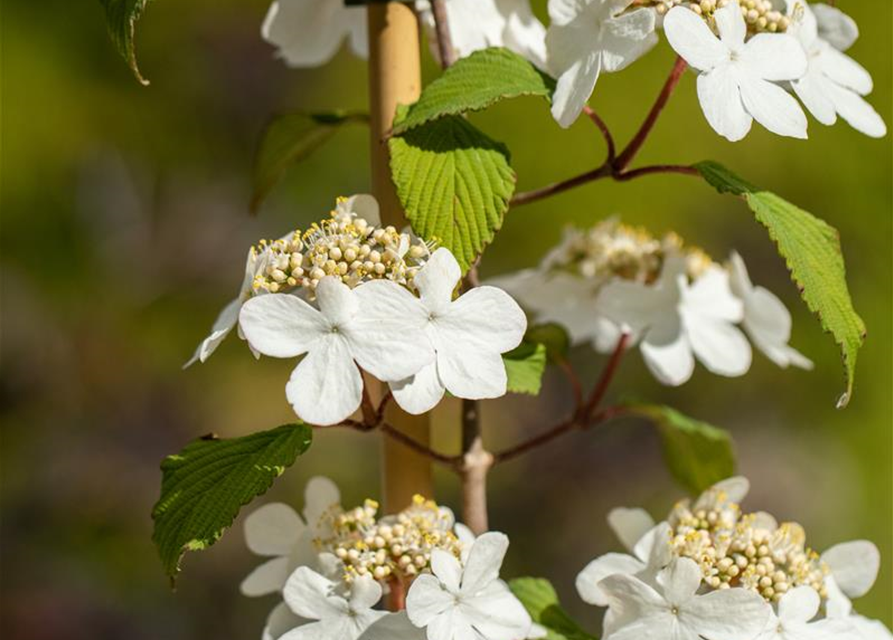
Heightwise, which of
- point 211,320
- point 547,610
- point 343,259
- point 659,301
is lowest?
point 211,320

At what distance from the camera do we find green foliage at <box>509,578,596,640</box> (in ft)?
1.96

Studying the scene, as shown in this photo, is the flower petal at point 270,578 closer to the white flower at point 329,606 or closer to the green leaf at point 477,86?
the white flower at point 329,606

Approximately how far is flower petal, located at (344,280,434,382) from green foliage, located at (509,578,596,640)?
207mm

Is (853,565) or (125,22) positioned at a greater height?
(125,22)

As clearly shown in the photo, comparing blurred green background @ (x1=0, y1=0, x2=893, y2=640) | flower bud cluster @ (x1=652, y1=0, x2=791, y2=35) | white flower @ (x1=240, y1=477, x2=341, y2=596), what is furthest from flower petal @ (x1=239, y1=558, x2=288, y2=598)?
blurred green background @ (x1=0, y1=0, x2=893, y2=640)

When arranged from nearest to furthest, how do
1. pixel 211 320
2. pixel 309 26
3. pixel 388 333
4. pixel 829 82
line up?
pixel 388 333
pixel 829 82
pixel 309 26
pixel 211 320

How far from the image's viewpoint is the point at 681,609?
1.69 feet

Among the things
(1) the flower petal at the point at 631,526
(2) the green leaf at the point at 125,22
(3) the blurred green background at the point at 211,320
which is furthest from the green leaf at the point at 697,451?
(3) the blurred green background at the point at 211,320

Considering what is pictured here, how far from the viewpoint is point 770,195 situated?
57 cm

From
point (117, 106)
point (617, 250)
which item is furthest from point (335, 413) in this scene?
point (117, 106)

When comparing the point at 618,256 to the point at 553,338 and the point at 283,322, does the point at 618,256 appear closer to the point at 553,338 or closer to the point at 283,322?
the point at 553,338

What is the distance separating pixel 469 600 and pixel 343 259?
0.16 meters

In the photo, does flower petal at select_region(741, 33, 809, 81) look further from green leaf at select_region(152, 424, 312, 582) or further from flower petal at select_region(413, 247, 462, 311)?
green leaf at select_region(152, 424, 312, 582)

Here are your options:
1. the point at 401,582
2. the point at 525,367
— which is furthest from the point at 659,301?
the point at 401,582
